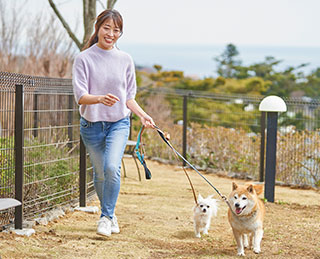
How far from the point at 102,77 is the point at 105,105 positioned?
0.79ft

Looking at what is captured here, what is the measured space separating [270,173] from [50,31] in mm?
9231

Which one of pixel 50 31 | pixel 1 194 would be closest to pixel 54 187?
pixel 1 194

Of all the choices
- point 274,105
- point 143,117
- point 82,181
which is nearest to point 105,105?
point 143,117

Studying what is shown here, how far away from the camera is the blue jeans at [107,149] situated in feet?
14.3

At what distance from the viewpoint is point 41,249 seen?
13.7 ft

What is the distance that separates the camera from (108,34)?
4.34 meters

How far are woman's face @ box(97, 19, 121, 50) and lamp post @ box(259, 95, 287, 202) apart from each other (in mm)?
2603

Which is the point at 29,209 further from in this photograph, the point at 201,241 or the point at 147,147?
the point at 147,147

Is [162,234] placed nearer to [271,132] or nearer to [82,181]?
[82,181]

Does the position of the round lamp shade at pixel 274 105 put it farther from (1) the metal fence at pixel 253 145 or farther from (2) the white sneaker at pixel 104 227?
(2) the white sneaker at pixel 104 227

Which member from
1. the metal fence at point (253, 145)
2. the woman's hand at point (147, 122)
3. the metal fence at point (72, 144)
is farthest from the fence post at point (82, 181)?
the metal fence at point (253, 145)

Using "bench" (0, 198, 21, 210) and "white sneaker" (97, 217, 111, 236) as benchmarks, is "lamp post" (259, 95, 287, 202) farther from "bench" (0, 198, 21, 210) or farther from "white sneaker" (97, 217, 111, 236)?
"bench" (0, 198, 21, 210)

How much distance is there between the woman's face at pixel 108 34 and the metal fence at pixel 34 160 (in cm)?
84

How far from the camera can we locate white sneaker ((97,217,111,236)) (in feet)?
14.6
